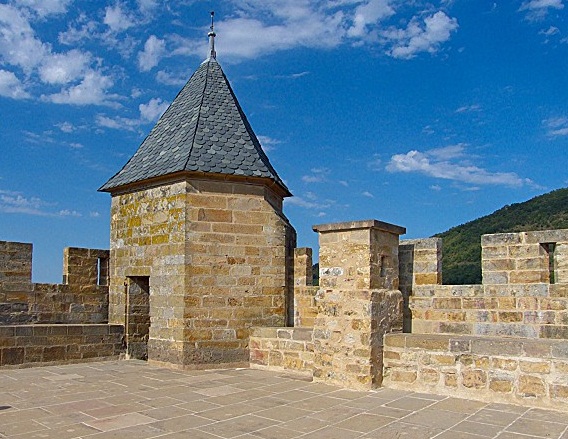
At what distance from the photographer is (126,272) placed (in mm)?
10148

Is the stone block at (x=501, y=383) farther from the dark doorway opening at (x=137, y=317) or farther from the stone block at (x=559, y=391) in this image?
the dark doorway opening at (x=137, y=317)

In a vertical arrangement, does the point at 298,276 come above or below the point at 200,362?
above

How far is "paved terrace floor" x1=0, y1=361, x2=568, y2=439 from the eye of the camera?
5000 millimetres

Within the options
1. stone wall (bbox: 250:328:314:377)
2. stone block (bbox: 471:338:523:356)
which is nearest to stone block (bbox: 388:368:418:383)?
stone block (bbox: 471:338:523:356)

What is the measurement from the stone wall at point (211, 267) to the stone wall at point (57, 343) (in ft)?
3.38

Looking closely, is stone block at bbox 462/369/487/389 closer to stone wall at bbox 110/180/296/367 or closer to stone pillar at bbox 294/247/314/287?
stone pillar at bbox 294/247/314/287

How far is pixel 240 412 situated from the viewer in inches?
228

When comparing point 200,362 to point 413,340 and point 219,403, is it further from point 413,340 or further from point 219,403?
point 413,340

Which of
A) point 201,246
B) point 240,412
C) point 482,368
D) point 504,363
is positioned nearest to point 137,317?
point 201,246

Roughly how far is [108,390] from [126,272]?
3.40 meters

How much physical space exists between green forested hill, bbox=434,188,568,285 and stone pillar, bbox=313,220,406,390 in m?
14.1

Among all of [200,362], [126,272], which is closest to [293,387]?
[200,362]

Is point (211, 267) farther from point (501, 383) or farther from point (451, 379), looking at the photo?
point (501, 383)

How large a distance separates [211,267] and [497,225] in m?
24.2
